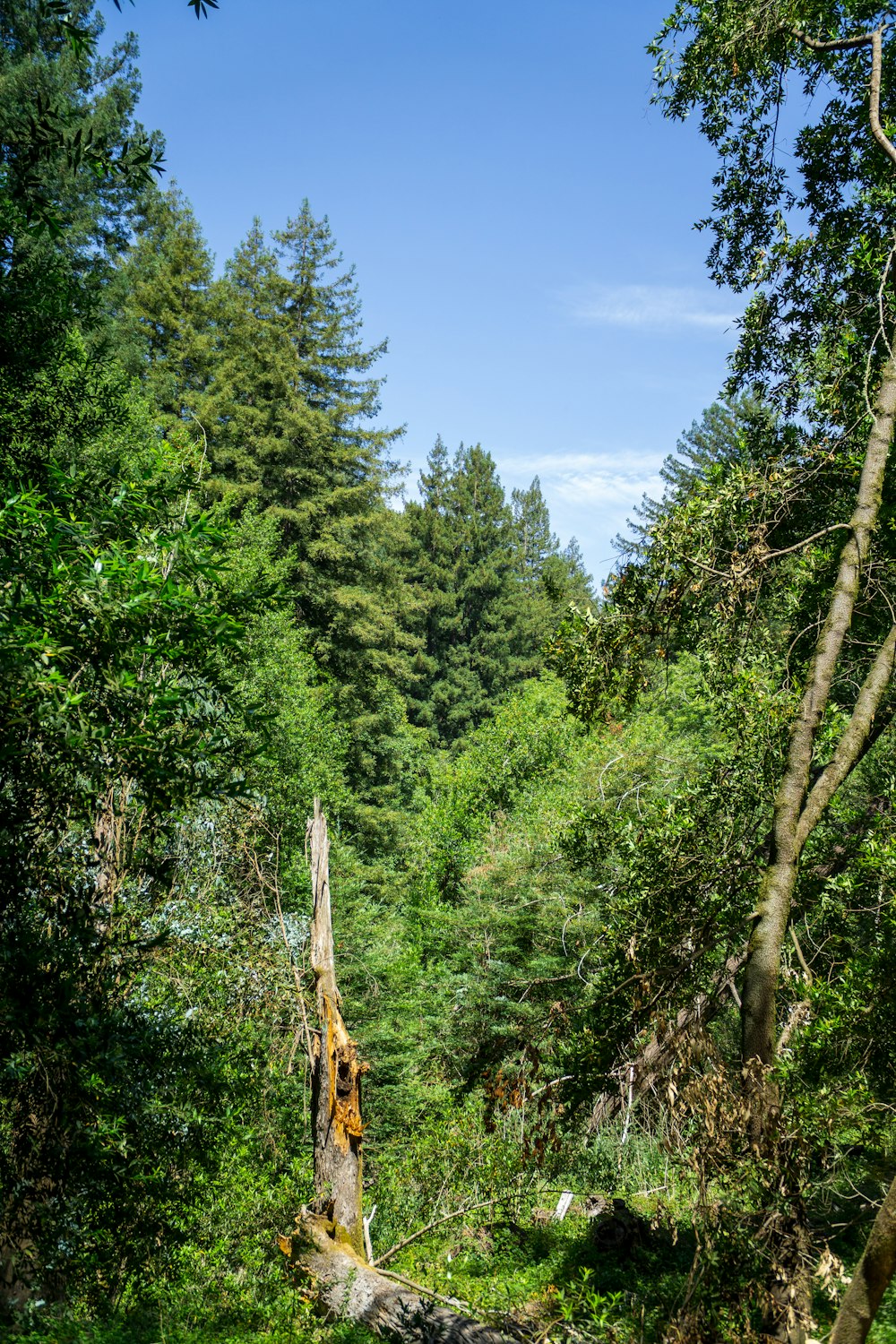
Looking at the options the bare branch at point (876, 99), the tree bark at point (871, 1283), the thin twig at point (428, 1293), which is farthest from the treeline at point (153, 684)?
the tree bark at point (871, 1283)

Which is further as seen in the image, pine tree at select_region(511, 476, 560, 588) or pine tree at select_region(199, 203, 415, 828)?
pine tree at select_region(511, 476, 560, 588)

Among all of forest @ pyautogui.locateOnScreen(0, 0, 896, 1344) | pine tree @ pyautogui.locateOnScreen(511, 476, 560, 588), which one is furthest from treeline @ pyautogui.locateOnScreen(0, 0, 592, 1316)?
pine tree @ pyautogui.locateOnScreen(511, 476, 560, 588)

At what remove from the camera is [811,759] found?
521cm

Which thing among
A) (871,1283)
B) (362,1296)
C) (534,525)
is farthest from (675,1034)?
(534,525)

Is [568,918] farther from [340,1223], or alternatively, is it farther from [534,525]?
[534,525]

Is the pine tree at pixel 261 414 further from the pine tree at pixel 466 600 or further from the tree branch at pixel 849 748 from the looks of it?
the tree branch at pixel 849 748

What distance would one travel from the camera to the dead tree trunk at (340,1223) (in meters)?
7.05

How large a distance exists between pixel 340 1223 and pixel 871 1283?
6.17m

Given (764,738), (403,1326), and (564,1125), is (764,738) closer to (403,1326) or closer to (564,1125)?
(564,1125)

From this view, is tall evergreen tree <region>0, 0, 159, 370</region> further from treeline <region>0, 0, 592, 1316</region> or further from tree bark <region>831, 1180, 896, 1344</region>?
tree bark <region>831, 1180, 896, 1344</region>

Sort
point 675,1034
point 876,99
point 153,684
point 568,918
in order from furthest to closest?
point 568,918 → point 876,99 → point 675,1034 → point 153,684

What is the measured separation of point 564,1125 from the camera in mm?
6242

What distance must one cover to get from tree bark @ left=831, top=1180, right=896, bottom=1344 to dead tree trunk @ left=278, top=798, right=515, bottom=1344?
318cm

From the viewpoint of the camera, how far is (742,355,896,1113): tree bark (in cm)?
488
